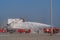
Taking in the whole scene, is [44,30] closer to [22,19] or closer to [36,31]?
[36,31]

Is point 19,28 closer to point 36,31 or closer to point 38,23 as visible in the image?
point 36,31

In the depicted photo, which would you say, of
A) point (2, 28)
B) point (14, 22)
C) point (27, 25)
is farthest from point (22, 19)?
point (27, 25)

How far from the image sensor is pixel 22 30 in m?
57.8

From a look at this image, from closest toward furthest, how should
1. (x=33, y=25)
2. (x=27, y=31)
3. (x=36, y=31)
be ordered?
1. (x=33, y=25)
2. (x=36, y=31)
3. (x=27, y=31)

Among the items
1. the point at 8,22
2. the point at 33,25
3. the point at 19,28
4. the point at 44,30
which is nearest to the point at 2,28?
the point at 8,22

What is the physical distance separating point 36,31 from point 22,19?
1008 centimetres

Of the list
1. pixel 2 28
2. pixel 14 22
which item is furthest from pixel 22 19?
pixel 2 28

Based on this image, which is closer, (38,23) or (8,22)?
(38,23)

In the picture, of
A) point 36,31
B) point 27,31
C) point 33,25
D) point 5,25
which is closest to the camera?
point 33,25

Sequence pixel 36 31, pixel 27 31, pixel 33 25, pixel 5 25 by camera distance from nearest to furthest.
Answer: pixel 33 25, pixel 36 31, pixel 27 31, pixel 5 25

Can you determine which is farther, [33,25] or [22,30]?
[22,30]

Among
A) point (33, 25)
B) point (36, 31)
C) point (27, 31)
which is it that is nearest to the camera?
point (33, 25)

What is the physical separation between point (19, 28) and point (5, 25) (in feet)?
17.0

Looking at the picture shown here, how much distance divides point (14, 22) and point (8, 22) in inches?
80.8
